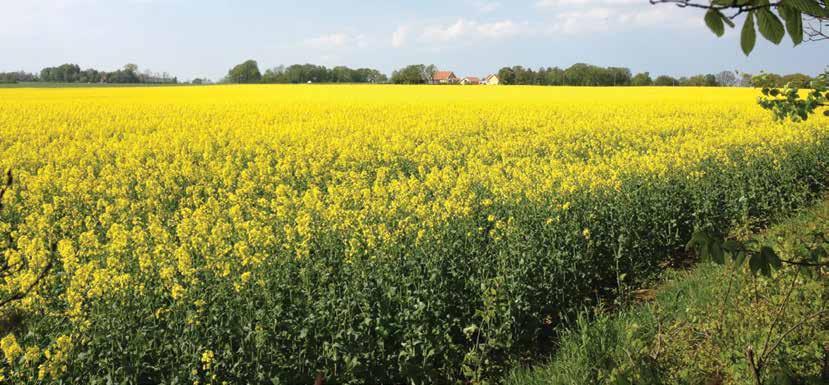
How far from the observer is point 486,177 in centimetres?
984

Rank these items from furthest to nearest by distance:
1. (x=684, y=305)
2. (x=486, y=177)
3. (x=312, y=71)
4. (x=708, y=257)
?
(x=312, y=71) < (x=486, y=177) < (x=684, y=305) < (x=708, y=257)

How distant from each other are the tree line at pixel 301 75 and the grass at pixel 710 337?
7694cm

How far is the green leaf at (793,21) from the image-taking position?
1589 mm

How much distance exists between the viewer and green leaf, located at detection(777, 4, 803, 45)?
159 centimetres

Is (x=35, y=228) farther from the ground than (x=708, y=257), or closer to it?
closer to it

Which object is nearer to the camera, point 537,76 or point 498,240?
point 498,240

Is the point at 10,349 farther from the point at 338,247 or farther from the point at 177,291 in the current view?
the point at 338,247

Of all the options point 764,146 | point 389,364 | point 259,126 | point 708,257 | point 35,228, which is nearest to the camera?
point 708,257

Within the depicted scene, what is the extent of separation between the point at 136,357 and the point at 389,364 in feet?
5.71

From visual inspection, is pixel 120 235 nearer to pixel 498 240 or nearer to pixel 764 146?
pixel 498 240

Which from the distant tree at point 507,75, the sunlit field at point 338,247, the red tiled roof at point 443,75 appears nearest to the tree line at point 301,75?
the distant tree at point 507,75

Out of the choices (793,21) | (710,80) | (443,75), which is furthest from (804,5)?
(443,75)

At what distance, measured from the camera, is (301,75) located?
274ft

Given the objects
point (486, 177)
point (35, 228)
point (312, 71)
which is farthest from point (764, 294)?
point (312, 71)
